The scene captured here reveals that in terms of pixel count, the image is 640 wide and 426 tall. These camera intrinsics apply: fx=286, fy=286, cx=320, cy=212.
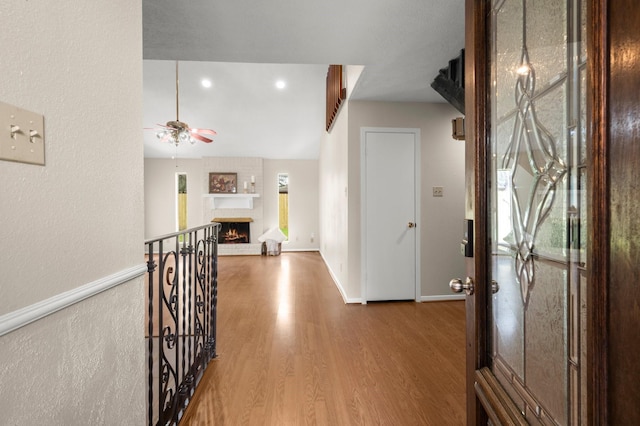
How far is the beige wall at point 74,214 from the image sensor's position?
622 mm

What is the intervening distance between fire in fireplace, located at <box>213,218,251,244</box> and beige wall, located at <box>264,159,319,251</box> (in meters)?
0.51

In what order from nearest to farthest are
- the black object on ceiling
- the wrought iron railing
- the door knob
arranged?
the door knob
the wrought iron railing
the black object on ceiling

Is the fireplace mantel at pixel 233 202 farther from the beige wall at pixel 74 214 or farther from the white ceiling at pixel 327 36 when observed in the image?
the beige wall at pixel 74 214

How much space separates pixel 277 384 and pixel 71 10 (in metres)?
2.01

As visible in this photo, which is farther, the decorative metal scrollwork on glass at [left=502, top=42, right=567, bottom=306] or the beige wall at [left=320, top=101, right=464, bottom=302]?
the beige wall at [left=320, top=101, right=464, bottom=302]

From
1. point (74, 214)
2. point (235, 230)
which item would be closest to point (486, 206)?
point (74, 214)

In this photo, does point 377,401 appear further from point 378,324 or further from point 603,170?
point 603,170

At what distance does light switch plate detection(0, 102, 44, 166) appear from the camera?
59 centimetres

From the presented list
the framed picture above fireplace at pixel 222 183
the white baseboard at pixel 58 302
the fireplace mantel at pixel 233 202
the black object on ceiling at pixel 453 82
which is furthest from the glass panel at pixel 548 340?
the framed picture above fireplace at pixel 222 183

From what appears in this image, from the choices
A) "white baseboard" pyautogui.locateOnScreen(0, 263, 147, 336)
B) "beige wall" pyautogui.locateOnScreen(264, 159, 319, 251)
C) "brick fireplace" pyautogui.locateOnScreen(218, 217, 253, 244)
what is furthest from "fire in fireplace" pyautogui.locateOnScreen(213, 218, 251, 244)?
"white baseboard" pyautogui.locateOnScreen(0, 263, 147, 336)

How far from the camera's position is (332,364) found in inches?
81.9

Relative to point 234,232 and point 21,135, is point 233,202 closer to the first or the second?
point 234,232

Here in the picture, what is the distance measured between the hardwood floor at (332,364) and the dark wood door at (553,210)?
1.04 m

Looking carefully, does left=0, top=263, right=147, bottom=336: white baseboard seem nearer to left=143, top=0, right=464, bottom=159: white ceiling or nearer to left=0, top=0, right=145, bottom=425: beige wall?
left=0, top=0, right=145, bottom=425: beige wall
